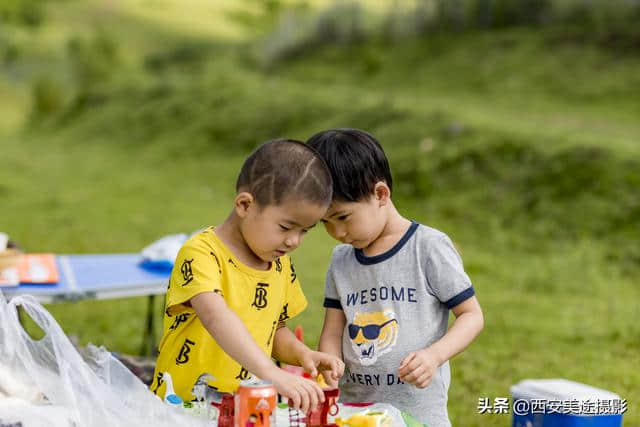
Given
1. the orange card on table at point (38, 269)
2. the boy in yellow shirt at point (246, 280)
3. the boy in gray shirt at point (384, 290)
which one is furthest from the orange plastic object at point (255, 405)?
the orange card on table at point (38, 269)

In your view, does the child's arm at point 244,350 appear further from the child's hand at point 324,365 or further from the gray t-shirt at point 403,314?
the gray t-shirt at point 403,314

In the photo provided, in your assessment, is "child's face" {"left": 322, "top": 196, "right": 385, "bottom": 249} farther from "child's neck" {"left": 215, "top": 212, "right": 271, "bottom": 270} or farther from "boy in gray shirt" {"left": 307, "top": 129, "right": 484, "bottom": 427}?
"child's neck" {"left": 215, "top": 212, "right": 271, "bottom": 270}

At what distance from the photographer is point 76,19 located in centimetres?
4016

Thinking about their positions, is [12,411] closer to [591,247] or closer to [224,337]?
[224,337]

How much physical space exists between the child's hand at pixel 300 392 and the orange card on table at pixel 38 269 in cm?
251

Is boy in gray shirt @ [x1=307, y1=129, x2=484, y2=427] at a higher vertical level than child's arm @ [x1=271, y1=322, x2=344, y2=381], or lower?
higher

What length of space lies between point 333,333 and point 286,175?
0.73 metres

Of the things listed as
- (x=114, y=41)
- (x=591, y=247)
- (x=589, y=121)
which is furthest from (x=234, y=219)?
(x=114, y=41)

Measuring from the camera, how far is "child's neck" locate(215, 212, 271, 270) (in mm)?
2484

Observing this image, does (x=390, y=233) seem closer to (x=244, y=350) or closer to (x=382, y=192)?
(x=382, y=192)

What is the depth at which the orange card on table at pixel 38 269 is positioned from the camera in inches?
169

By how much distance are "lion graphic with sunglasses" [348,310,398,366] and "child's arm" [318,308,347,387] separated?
0.08 metres

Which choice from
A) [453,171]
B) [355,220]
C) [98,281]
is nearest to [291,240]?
[355,220]

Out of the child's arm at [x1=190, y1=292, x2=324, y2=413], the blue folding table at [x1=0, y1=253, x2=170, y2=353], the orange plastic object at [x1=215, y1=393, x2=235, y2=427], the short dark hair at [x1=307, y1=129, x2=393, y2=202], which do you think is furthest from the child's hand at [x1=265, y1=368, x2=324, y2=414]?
the blue folding table at [x1=0, y1=253, x2=170, y2=353]
